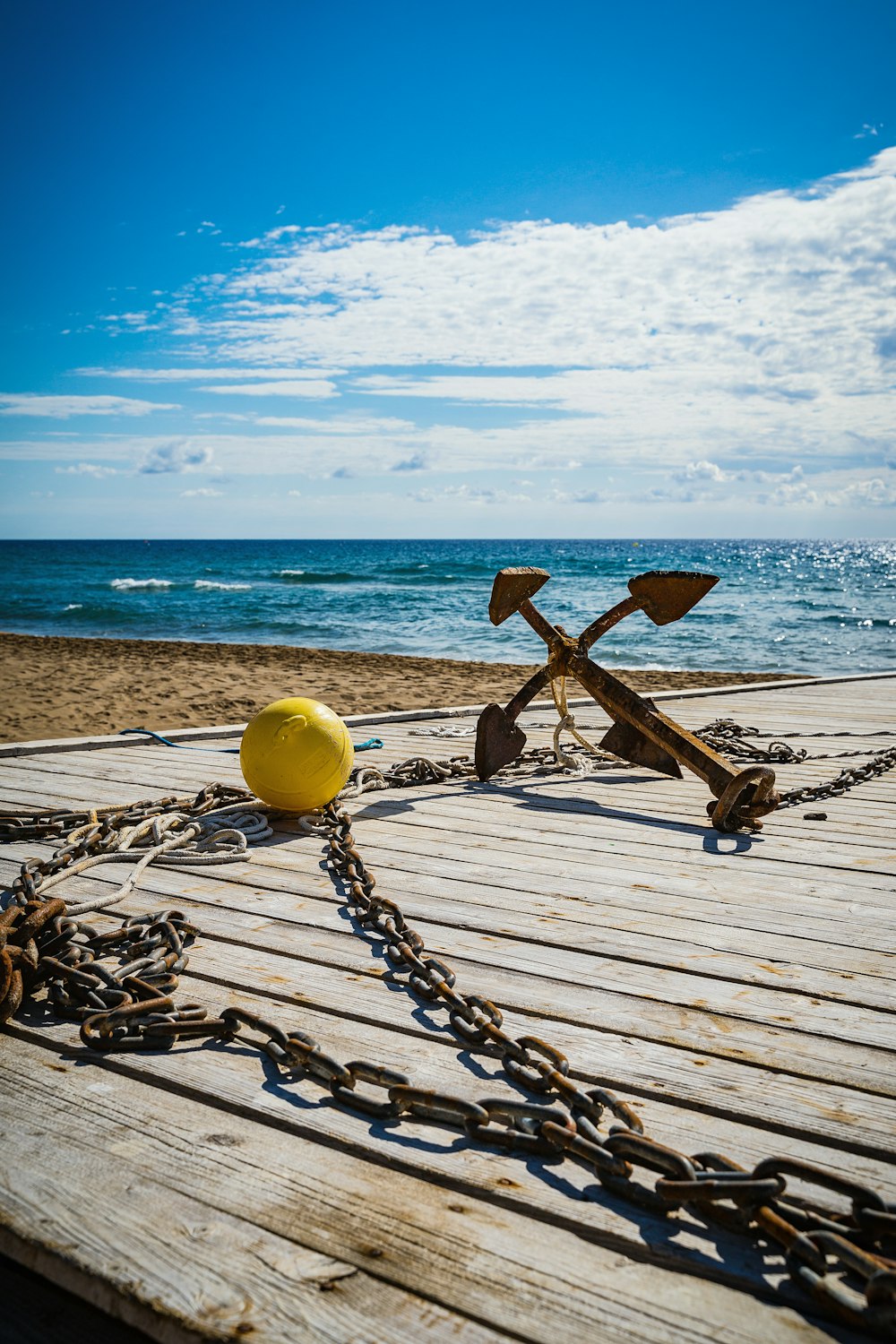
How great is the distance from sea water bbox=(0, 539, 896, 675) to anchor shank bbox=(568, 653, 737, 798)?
14.0 m

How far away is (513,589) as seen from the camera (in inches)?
175

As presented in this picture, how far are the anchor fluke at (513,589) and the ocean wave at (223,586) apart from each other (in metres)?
35.9

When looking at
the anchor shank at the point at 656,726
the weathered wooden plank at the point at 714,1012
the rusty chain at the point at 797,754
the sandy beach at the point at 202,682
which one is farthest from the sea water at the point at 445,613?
the weathered wooden plank at the point at 714,1012

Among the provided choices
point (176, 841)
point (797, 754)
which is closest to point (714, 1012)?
point (176, 841)

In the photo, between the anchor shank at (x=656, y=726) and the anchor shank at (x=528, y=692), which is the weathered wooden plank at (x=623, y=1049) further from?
the anchor shank at (x=528, y=692)

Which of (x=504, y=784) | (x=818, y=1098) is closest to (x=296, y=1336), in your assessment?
(x=818, y=1098)

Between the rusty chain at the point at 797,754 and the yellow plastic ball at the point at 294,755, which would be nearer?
the yellow plastic ball at the point at 294,755

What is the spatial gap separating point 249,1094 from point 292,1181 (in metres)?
0.30

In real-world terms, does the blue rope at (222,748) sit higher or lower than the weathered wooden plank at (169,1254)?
higher

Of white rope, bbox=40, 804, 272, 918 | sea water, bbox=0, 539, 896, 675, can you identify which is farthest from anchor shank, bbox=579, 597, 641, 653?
sea water, bbox=0, 539, 896, 675

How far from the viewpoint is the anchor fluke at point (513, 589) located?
442 centimetres

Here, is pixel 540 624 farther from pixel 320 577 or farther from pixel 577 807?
pixel 320 577

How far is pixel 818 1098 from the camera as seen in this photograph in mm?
1859

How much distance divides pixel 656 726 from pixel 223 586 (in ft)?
127
